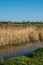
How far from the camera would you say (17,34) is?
89.4 ft

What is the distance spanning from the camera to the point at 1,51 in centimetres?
2125

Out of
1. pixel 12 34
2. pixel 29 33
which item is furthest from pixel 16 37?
pixel 29 33

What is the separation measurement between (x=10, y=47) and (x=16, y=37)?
10.4ft

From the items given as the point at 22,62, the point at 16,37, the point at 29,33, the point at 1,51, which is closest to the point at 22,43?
the point at 16,37

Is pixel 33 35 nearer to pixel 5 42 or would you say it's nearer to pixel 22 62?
pixel 5 42

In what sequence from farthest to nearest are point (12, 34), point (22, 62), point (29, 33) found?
point (29, 33) < point (12, 34) < point (22, 62)

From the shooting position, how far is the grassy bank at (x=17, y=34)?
24106 mm

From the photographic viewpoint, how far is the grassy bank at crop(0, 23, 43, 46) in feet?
79.1

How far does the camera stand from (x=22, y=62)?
537 inches

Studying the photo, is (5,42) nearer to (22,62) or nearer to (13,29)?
(13,29)

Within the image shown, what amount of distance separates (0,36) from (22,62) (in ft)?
32.7

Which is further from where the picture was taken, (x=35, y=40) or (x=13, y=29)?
(x=35, y=40)

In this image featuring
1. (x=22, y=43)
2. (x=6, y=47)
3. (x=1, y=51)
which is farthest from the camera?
(x=22, y=43)

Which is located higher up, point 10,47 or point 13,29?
point 13,29
